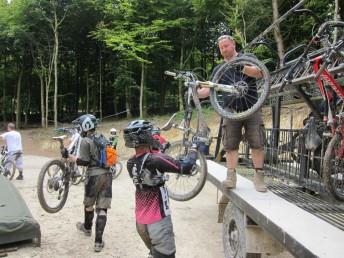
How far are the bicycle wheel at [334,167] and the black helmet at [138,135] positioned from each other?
1.75 m

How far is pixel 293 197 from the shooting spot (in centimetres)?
514

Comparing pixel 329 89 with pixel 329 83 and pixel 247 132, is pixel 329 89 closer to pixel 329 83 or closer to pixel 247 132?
pixel 329 83

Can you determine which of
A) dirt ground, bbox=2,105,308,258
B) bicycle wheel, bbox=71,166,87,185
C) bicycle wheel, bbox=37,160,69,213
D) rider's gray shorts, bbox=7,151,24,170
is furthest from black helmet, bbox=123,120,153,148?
rider's gray shorts, bbox=7,151,24,170

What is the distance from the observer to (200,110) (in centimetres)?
565

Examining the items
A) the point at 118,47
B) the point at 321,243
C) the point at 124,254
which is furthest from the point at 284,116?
the point at 321,243

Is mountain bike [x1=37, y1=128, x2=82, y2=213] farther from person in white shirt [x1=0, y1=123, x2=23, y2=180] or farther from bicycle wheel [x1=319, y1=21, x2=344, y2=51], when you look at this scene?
person in white shirt [x1=0, y1=123, x2=23, y2=180]

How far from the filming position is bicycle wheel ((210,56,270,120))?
5.05 metres

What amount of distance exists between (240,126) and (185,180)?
1.09 metres

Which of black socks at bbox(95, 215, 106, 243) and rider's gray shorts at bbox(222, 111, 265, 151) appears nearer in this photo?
rider's gray shorts at bbox(222, 111, 265, 151)

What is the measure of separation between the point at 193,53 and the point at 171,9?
370cm

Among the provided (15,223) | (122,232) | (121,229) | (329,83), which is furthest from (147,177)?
(121,229)

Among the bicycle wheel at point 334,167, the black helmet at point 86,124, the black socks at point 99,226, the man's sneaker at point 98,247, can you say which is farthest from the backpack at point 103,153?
the bicycle wheel at point 334,167

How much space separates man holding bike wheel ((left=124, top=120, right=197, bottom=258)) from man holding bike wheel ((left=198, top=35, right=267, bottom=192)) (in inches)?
38.8

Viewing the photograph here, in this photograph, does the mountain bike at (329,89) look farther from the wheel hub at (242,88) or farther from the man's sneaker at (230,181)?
the man's sneaker at (230,181)
